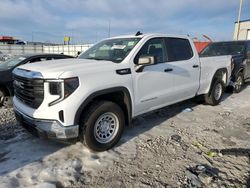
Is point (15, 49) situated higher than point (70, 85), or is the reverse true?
point (15, 49)

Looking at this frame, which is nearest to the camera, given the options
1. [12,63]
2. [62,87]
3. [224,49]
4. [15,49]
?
[62,87]

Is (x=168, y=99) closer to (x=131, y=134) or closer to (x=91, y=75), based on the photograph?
(x=131, y=134)

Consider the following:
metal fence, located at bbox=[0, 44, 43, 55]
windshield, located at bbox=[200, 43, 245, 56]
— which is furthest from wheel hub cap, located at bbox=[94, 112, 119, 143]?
metal fence, located at bbox=[0, 44, 43, 55]

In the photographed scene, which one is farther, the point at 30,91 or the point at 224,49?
the point at 224,49

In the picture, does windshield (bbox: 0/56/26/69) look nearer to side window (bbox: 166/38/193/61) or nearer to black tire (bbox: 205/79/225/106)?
side window (bbox: 166/38/193/61)

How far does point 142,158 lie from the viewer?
12.7ft

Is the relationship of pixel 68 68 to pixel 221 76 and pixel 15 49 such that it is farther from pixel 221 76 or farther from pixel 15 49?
pixel 15 49

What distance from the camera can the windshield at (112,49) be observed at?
441 centimetres

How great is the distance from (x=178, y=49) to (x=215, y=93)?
7.38 feet

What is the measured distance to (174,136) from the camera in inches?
187

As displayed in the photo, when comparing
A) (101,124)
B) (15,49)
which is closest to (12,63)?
(101,124)

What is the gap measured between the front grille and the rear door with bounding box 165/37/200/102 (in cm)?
260

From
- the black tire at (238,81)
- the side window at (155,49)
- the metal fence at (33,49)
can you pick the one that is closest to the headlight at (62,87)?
the side window at (155,49)

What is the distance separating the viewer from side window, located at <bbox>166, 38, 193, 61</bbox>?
5164 mm
